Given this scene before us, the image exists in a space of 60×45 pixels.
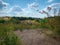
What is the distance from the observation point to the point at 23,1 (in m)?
1.90

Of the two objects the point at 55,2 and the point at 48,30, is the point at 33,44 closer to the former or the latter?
the point at 48,30

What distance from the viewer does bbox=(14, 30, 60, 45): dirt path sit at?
1825 millimetres

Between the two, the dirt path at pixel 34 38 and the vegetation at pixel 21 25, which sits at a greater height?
the vegetation at pixel 21 25

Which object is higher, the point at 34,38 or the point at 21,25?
the point at 21,25

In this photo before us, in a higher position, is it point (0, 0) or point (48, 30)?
point (0, 0)

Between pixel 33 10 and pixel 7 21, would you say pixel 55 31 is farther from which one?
pixel 7 21

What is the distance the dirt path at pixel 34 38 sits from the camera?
5.99 ft

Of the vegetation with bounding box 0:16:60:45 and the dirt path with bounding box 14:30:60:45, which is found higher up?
the vegetation with bounding box 0:16:60:45

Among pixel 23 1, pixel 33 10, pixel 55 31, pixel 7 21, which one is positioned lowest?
pixel 55 31

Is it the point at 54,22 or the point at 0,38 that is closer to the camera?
the point at 0,38

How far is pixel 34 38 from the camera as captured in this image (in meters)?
1.85

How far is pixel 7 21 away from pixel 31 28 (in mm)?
307

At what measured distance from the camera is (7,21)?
189 centimetres

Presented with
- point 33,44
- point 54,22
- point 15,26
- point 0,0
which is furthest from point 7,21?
point 54,22
